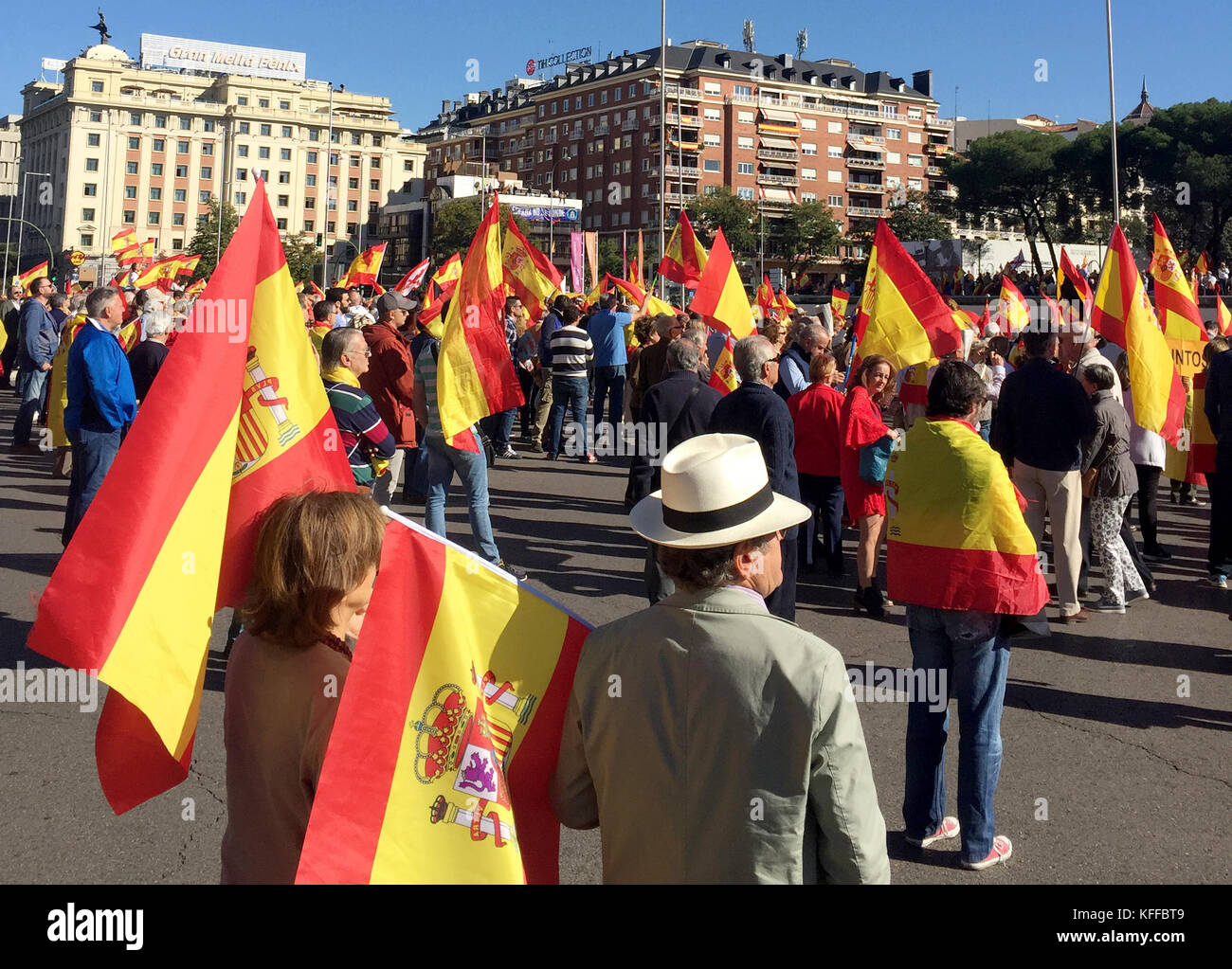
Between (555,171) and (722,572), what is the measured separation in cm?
12753

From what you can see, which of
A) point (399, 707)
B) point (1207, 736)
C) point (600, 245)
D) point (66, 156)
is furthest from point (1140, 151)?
point (66, 156)

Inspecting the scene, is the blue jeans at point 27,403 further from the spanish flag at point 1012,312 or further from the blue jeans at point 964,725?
the blue jeans at point 964,725

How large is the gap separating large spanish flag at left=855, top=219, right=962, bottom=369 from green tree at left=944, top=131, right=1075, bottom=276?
229 feet

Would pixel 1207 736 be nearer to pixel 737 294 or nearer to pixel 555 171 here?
pixel 737 294

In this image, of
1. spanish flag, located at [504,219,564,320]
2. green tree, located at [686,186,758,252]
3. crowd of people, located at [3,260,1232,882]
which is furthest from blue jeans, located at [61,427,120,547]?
green tree, located at [686,186,758,252]

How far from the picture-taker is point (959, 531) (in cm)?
484

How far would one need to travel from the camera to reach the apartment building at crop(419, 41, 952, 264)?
374ft

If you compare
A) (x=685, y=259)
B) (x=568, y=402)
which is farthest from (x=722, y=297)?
(x=685, y=259)

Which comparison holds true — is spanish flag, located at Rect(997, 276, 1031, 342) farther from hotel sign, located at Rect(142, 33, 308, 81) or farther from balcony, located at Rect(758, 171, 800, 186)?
hotel sign, located at Rect(142, 33, 308, 81)

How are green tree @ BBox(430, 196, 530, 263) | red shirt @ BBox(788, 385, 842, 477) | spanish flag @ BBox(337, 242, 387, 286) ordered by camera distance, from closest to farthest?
1. red shirt @ BBox(788, 385, 842, 477)
2. spanish flag @ BBox(337, 242, 387, 286)
3. green tree @ BBox(430, 196, 530, 263)

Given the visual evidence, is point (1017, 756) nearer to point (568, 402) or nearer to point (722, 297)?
point (722, 297)

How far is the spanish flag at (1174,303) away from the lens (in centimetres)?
1084

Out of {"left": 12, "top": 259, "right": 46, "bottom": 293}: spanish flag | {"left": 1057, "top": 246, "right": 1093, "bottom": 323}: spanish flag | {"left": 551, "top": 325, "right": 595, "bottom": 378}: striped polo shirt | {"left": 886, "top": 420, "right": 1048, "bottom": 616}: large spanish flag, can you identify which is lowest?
{"left": 886, "top": 420, "right": 1048, "bottom": 616}: large spanish flag

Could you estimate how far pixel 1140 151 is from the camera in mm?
68000
